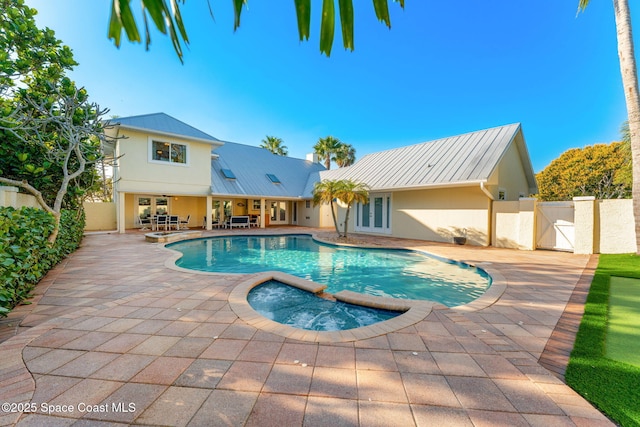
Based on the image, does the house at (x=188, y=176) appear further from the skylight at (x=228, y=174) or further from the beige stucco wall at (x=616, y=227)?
the beige stucco wall at (x=616, y=227)

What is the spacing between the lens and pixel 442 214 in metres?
12.8

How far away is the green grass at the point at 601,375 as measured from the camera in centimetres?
207

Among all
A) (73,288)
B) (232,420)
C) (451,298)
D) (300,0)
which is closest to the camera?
(300,0)

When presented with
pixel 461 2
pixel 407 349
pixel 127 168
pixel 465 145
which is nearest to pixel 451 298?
pixel 407 349

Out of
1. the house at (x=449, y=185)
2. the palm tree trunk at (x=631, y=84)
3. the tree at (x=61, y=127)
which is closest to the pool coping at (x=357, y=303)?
the tree at (x=61, y=127)

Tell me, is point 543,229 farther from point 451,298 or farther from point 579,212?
point 451,298

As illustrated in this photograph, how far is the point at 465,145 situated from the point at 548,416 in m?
13.9

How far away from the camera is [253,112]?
17719 mm

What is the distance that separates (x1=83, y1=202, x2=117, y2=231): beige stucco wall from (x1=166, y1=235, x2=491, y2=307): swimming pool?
7.73 m

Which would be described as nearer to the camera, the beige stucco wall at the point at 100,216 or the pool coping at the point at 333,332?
the pool coping at the point at 333,332

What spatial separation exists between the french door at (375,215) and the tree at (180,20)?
14.6 m

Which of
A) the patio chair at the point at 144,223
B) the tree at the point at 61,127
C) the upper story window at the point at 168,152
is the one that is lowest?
the patio chair at the point at 144,223

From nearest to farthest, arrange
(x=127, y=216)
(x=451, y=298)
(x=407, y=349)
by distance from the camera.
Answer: (x=407, y=349) → (x=451, y=298) → (x=127, y=216)

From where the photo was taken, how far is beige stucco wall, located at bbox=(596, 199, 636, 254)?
850 cm
